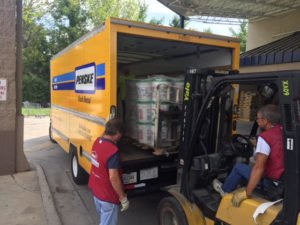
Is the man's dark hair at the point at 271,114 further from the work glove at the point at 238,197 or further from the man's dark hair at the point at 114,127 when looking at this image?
the man's dark hair at the point at 114,127

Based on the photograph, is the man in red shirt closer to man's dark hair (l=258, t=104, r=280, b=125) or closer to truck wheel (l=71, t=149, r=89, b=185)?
man's dark hair (l=258, t=104, r=280, b=125)

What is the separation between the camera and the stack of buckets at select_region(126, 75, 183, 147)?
4.79 m

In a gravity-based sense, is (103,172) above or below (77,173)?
above

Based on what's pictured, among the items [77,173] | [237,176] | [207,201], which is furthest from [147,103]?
[77,173]

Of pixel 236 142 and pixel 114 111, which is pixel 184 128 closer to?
pixel 236 142

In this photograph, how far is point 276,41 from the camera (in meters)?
15.4

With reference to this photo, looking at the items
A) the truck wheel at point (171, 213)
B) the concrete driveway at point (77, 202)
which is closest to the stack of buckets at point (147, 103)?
the truck wheel at point (171, 213)

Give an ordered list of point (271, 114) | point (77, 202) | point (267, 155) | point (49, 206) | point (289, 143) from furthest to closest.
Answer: point (77, 202), point (49, 206), point (271, 114), point (267, 155), point (289, 143)

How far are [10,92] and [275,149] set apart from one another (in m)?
5.85

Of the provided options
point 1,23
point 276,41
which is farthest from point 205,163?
point 276,41

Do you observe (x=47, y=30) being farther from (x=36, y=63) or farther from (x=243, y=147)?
(x=243, y=147)

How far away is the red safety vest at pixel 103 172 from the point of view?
11.4 feet

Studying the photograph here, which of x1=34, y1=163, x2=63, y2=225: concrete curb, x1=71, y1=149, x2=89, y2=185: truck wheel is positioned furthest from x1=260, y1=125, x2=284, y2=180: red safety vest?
x1=71, y1=149, x2=89, y2=185: truck wheel

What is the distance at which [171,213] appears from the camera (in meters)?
3.98
